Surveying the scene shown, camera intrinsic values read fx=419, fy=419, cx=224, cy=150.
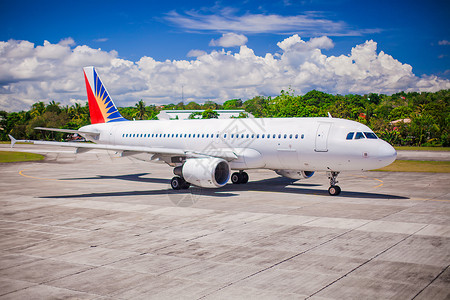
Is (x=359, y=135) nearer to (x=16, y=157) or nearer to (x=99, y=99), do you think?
(x=99, y=99)

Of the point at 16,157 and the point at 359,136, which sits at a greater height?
the point at 359,136

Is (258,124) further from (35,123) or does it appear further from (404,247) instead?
(35,123)

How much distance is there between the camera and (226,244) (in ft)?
44.0

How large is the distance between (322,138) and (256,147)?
13.6ft

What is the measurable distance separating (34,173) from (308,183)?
23.6 metres

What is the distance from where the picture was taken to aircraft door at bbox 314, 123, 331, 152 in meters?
22.4

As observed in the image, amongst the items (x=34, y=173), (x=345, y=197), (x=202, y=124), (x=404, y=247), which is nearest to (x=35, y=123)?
(x=34, y=173)

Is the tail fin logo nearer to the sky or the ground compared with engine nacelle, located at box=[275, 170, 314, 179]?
nearer to the sky

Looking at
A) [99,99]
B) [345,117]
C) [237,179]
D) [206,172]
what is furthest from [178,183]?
[345,117]

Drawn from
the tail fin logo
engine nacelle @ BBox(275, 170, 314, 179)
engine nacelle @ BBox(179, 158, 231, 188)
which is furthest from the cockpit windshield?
the tail fin logo

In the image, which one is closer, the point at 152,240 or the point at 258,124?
the point at 152,240

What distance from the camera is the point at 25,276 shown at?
10547mm

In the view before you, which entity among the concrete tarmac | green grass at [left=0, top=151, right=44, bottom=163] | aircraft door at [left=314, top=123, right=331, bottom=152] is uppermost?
aircraft door at [left=314, top=123, right=331, bottom=152]

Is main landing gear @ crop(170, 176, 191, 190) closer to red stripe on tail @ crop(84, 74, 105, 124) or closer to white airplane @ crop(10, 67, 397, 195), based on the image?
white airplane @ crop(10, 67, 397, 195)
